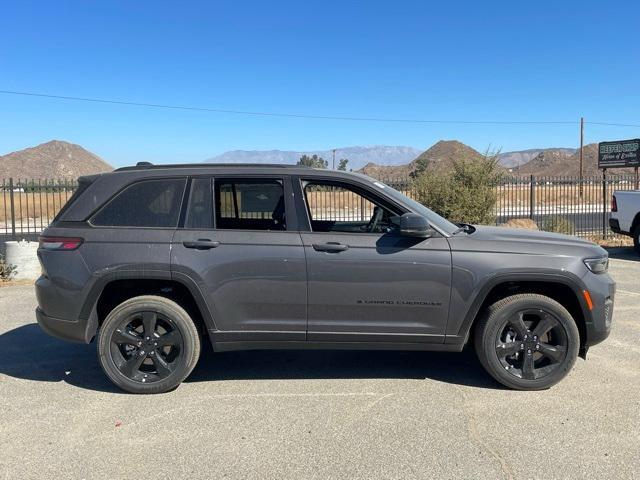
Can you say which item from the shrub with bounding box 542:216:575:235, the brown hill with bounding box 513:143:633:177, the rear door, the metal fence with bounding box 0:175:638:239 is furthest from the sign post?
the brown hill with bounding box 513:143:633:177

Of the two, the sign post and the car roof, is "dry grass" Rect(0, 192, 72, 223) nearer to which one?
the car roof

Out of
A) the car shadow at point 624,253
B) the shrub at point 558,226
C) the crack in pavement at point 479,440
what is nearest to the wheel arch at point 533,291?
the crack in pavement at point 479,440

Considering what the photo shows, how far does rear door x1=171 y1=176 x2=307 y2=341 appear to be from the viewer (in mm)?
4211

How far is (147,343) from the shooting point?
4332 millimetres

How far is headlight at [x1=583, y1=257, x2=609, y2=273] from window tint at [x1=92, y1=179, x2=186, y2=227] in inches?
129

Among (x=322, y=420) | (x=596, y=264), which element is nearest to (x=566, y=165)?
(x=596, y=264)

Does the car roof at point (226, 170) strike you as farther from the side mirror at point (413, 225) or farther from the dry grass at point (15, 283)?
the dry grass at point (15, 283)

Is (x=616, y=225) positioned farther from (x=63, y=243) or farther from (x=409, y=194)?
(x=63, y=243)

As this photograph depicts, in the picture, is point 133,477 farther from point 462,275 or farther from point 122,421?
point 462,275

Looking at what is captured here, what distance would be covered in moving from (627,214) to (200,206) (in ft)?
35.8

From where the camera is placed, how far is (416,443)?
3480mm

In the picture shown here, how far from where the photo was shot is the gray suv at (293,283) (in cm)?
420

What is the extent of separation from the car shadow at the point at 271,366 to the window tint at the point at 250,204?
4.46 feet

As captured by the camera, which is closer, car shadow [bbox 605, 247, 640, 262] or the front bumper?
the front bumper
